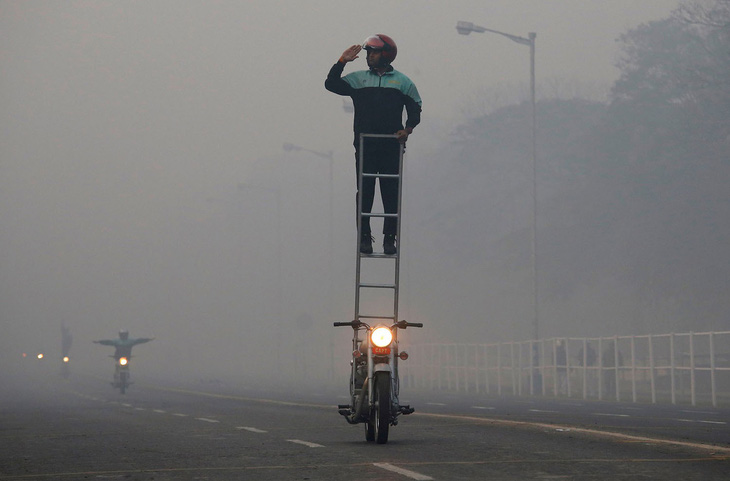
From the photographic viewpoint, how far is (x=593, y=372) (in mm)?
61406

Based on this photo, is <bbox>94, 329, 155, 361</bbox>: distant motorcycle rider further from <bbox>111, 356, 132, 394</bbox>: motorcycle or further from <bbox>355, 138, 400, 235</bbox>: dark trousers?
<bbox>355, 138, 400, 235</bbox>: dark trousers

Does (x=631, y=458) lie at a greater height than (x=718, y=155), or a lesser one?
lesser

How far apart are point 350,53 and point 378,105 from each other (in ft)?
2.02

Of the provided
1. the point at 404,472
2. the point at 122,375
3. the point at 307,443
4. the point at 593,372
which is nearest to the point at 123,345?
the point at 122,375

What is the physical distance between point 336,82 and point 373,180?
1104 millimetres

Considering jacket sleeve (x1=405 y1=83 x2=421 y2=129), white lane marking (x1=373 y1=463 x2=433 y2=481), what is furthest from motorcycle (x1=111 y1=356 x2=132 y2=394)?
white lane marking (x1=373 y1=463 x2=433 y2=481)

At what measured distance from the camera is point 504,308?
108375 mm

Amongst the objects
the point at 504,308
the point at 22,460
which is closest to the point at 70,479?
the point at 22,460

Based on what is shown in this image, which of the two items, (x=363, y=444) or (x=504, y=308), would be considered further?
(x=504, y=308)

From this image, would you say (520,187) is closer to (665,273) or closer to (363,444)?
(665,273)

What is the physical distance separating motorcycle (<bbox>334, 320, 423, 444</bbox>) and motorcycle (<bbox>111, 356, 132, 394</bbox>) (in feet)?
108

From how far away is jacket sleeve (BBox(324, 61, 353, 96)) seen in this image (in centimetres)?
1397

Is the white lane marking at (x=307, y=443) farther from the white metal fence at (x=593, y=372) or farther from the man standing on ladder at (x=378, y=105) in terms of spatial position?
the white metal fence at (x=593, y=372)

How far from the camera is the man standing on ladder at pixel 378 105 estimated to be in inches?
551
